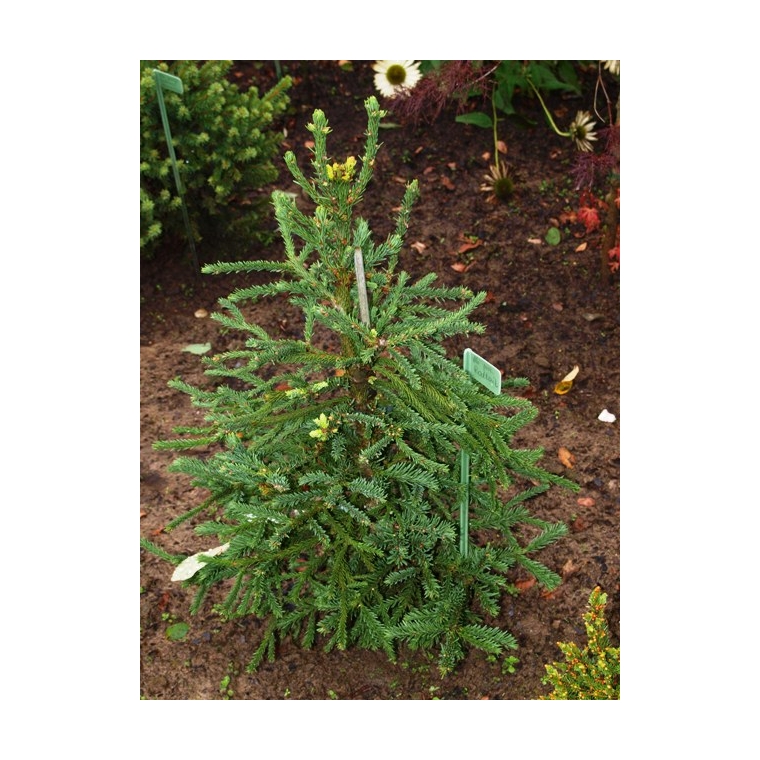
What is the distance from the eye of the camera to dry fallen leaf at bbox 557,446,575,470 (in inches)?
155

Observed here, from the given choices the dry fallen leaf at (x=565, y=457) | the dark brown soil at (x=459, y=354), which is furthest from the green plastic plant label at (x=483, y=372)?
Answer: the dry fallen leaf at (x=565, y=457)

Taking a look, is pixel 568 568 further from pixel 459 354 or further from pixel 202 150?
pixel 202 150

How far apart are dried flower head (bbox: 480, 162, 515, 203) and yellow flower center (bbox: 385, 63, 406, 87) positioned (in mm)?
817

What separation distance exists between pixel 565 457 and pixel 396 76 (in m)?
2.85

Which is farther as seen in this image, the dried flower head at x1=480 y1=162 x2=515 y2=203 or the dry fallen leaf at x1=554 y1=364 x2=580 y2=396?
the dried flower head at x1=480 y1=162 x2=515 y2=203

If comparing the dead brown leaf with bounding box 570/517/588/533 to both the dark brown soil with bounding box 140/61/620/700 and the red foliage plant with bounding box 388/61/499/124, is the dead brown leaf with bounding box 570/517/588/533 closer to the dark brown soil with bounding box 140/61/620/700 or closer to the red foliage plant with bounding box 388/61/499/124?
the dark brown soil with bounding box 140/61/620/700

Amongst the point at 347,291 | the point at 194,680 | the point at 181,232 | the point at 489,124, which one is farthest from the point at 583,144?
the point at 194,680

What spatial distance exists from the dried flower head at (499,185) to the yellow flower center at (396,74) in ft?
2.68

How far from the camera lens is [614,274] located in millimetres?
4859

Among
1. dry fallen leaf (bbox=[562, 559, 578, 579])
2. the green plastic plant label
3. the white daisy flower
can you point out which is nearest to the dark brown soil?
dry fallen leaf (bbox=[562, 559, 578, 579])

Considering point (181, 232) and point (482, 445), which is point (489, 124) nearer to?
point (181, 232)

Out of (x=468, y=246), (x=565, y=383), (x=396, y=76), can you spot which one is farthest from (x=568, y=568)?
(x=396, y=76)

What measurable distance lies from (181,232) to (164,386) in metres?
1.02

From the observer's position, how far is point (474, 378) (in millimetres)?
2600
